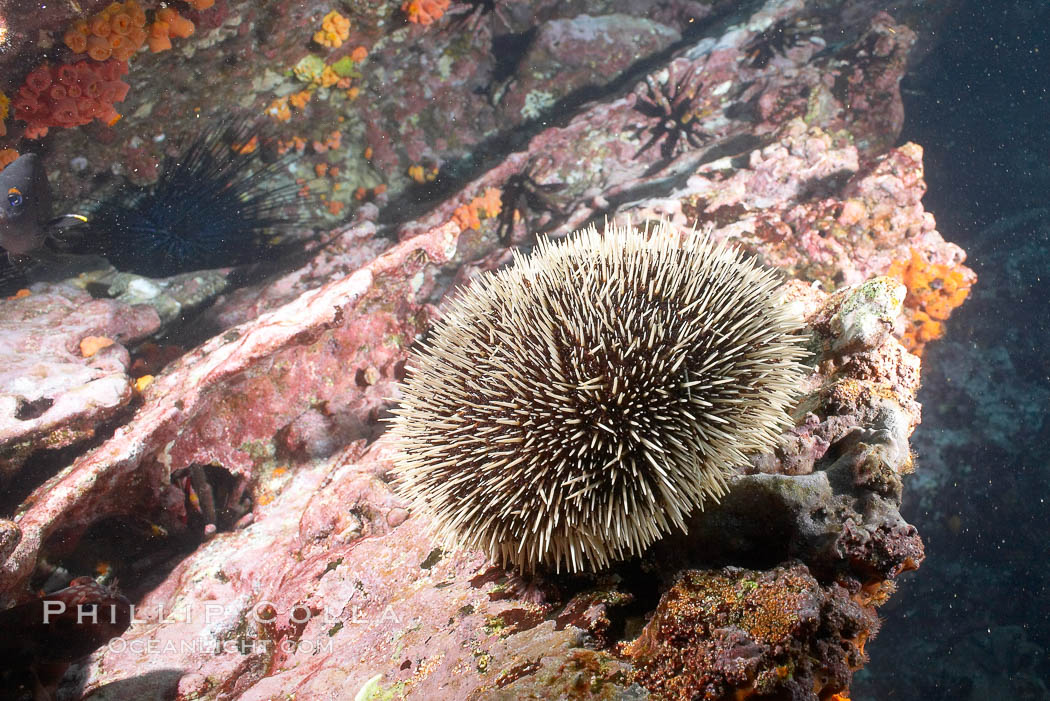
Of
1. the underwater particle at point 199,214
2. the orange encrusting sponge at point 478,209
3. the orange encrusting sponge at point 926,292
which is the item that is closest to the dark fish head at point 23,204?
the underwater particle at point 199,214

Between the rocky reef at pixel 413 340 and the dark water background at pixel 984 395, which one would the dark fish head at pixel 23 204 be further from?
the dark water background at pixel 984 395

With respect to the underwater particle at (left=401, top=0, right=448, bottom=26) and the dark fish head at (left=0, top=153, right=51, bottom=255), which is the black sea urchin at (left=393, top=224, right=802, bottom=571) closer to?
the dark fish head at (left=0, top=153, right=51, bottom=255)

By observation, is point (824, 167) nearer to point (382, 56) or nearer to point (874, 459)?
point (874, 459)

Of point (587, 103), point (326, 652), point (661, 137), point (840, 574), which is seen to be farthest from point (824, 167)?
point (326, 652)

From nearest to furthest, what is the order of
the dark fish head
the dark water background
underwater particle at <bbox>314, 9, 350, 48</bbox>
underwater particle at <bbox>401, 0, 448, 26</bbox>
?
the dark fish head → underwater particle at <bbox>314, 9, 350, 48</bbox> → underwater particle at <bbox>401, 0, 448, 26</bbox> → the dark water background

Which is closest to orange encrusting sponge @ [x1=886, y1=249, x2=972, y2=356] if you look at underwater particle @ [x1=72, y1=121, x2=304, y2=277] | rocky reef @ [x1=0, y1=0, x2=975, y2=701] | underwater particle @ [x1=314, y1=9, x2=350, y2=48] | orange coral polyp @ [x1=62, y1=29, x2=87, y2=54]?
rocky reef @ [x1=0, y1=0, x2=975, y2=701]
